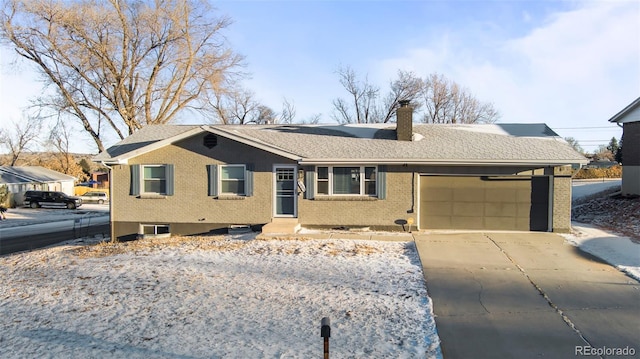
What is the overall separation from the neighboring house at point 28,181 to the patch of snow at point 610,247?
43166 millimetres

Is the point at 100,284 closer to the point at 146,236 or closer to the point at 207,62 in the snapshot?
the point at 146,236

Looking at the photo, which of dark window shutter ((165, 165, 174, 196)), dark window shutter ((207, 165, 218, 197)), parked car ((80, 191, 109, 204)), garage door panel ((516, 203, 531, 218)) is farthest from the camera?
parked car ((80, 191, 109, 204))

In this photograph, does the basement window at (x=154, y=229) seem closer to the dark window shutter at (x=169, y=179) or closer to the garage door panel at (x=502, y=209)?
the dark window shutter at (x=169, y=179)

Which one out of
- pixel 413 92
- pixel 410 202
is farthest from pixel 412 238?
pixel 413 92

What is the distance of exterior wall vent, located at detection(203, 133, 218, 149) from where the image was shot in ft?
47.7

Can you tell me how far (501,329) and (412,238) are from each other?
6.38m

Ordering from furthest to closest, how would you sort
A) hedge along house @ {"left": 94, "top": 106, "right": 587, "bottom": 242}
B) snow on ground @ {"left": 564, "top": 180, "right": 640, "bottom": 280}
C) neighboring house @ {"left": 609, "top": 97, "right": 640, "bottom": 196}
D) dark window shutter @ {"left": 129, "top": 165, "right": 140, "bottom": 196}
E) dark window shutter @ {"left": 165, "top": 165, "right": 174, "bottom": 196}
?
neighboring house @ {"left": 609, "top": 97, "right": 640, "bottom": 196} < dark window shutter @ {"left": 129, "top": 165, "right": 140, "bottom": 196} < dark window shutter @ {"left": 165, "top": 165, "right": 174, "bottom": 196} < hedge along house @ {"left": 94, "top": 106, "right": 587, "bottom": 242} < snow on ground @ {"left": 564, "top": 180, "right": 640, "bottom": 280}

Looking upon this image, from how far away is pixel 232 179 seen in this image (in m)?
14.6

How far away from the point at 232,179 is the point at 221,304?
→ 26.6ft

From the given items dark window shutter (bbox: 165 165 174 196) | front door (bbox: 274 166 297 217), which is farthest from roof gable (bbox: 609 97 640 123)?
dark window shutter (bbox: 165 165 174 196)

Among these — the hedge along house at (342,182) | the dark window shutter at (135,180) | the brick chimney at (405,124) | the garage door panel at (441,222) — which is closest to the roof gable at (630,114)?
the hedge along house at (342,182)

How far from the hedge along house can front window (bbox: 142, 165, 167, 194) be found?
4cm

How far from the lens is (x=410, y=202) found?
544 inches
